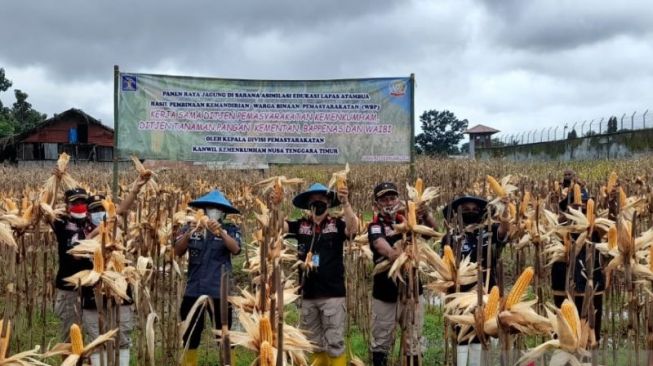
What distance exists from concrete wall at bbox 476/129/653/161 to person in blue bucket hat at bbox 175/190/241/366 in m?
26.3

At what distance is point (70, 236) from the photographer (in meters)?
5.11

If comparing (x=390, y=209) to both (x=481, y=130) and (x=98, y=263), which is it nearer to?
(x=98, y=263)

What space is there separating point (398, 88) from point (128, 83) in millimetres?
3698

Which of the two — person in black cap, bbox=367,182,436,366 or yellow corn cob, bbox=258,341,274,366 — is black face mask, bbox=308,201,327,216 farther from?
yellow corn cob, bbox=258,341,274,366

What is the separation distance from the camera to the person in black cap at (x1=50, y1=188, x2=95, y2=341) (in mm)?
5078

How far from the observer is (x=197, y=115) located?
28.5ft

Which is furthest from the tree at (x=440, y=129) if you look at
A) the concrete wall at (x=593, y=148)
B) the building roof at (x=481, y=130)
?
the concrete wall at (x=593, y=148)

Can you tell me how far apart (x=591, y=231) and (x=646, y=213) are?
13.9 feet

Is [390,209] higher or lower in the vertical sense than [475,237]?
higher

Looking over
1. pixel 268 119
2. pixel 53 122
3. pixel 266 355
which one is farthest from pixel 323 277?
pixel 53 122

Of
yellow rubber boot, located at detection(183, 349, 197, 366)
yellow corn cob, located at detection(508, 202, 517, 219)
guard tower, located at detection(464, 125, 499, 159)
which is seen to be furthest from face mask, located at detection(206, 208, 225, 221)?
guard tower, located at detection(464, 125, 499, 159)

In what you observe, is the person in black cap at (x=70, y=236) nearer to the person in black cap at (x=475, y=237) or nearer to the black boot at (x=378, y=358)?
the black boot at (x=378, y=358)

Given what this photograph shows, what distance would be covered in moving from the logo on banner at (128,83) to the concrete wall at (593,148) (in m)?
24.8

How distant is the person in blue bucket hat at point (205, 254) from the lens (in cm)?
516
